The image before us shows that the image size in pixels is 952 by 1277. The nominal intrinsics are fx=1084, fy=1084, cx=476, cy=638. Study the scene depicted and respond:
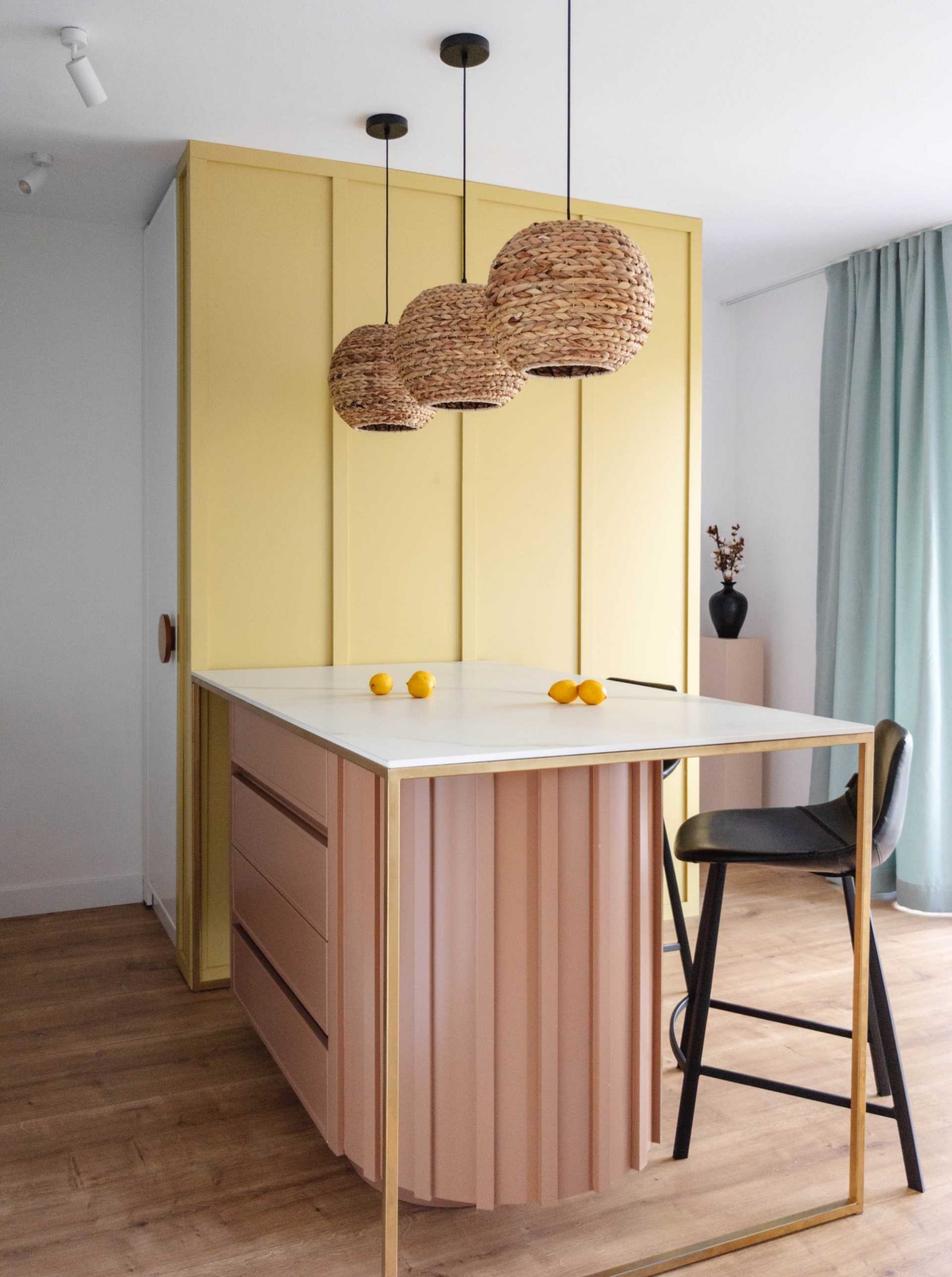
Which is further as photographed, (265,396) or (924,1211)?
(265,396)

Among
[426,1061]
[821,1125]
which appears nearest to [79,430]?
[426,1061]

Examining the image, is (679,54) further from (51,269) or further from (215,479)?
(51,269)

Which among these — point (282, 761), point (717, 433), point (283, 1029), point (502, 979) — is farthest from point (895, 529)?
point (283, 1029)

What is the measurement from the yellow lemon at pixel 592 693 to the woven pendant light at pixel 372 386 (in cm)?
86

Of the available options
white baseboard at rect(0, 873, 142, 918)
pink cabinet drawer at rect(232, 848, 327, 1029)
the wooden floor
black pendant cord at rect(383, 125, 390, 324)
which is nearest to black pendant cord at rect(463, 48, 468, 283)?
black pendant cord at rect(383, 125, 390, 324)

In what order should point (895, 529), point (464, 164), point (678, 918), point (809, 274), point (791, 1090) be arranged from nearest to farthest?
point (791, 1090)
point (678, 918)
point (464, 164)
point (895, 529)
point (809, 274)

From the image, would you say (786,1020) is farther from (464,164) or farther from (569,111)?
(464,164)

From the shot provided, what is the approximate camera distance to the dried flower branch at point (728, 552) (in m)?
4.84

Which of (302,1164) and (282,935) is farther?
(282,935)

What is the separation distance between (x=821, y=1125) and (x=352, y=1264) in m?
1.10

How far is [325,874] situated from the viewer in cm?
204

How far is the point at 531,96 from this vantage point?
9.32ft

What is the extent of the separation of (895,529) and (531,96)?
85.0 inches

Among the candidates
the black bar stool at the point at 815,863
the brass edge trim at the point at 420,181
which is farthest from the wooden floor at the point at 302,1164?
the brass edge trim at the point at 420,181
